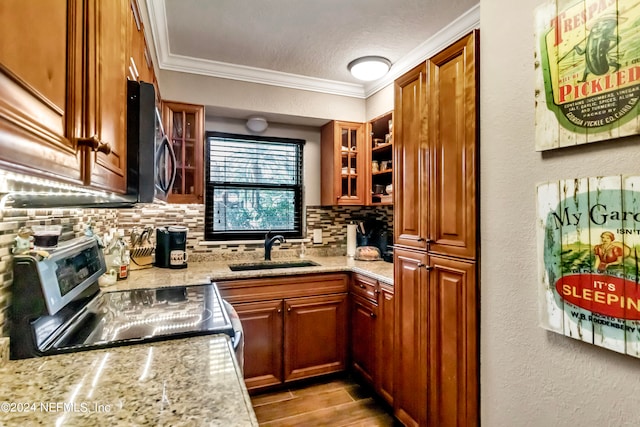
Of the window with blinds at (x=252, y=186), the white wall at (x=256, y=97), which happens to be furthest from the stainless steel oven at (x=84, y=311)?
the white wall at (x=256, y=97)

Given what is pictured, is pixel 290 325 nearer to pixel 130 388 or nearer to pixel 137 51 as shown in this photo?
pixel 130 388

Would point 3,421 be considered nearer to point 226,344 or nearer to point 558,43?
point 226,344

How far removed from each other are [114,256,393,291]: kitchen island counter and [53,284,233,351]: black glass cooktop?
0.71 feet

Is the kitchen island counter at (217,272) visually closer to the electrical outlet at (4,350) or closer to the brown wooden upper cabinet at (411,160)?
the brown wooden upper cabinet at (411,160)

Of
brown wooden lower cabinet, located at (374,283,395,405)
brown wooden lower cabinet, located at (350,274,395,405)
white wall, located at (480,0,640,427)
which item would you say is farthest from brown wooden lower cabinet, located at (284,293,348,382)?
white wall, located at (480,0,640,427)

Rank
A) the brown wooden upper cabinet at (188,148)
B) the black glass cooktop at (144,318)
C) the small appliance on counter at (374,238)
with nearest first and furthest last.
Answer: the black glass cooktop at (144,318) → the brown wooden upper cabinet at (188,148) → the small appliance on counter at (374,238)

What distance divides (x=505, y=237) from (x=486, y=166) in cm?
29

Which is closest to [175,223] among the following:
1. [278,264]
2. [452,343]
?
[278,264]

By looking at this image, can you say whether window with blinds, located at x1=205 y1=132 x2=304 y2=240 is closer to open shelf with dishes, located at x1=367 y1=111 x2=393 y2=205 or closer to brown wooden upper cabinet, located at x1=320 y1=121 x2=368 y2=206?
brown wooden upper cabinet, located at x1=320 y1=121 x2=368 y2=206

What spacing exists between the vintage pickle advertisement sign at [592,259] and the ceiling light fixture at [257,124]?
2.43 meters

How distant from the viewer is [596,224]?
2.89 ft

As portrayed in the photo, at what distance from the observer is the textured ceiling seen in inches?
75.9

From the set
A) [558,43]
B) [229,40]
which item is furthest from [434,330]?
[229,40]

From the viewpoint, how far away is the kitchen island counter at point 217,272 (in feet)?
6.46
